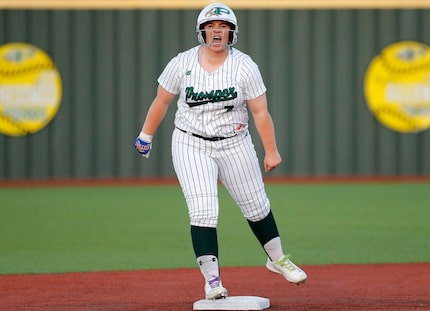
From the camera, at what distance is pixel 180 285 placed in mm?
8609

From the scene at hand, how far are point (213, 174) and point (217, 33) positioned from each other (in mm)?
878

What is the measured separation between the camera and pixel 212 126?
7320mm

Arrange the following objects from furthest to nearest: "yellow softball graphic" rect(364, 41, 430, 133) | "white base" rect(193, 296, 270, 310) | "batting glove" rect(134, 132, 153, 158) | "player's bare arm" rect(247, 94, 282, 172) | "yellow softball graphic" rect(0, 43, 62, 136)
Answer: "yellow softball graphic" rect(364, 41, 430, 133), "yellow softball graphic" rect(0, 43, 62, 136), "batting glove" rect(134, 132, 153, 158), "player's bare arm" rect(247, 94, 282, 172), "white base" rect(193, 296, 270, 310)

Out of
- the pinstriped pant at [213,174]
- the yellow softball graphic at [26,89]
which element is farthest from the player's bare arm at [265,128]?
the yellow softball graphic at [26,89]

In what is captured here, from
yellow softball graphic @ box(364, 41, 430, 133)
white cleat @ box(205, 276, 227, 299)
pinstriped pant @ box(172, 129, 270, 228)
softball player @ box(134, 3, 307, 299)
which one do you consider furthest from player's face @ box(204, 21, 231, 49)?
yellow softball graphic @ box(364, 41, 430, 133)

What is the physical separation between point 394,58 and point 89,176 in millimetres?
5392

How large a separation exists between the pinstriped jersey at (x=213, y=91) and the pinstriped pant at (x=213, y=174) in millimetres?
90

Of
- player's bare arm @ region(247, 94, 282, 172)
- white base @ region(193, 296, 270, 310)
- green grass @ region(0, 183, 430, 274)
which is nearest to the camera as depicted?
white base @ region(193, 296, 270, 310)

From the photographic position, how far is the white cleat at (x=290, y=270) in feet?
24.9

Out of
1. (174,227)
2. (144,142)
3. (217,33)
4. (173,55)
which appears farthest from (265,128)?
(173,55)

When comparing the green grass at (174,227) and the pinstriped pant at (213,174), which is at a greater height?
the pinstriped pant at (213,174)

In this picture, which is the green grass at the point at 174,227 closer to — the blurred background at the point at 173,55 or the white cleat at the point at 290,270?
the blurred background at the point at 173,55

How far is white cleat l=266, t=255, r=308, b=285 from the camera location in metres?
7.59

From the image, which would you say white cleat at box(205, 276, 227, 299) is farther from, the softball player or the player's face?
the player's face
